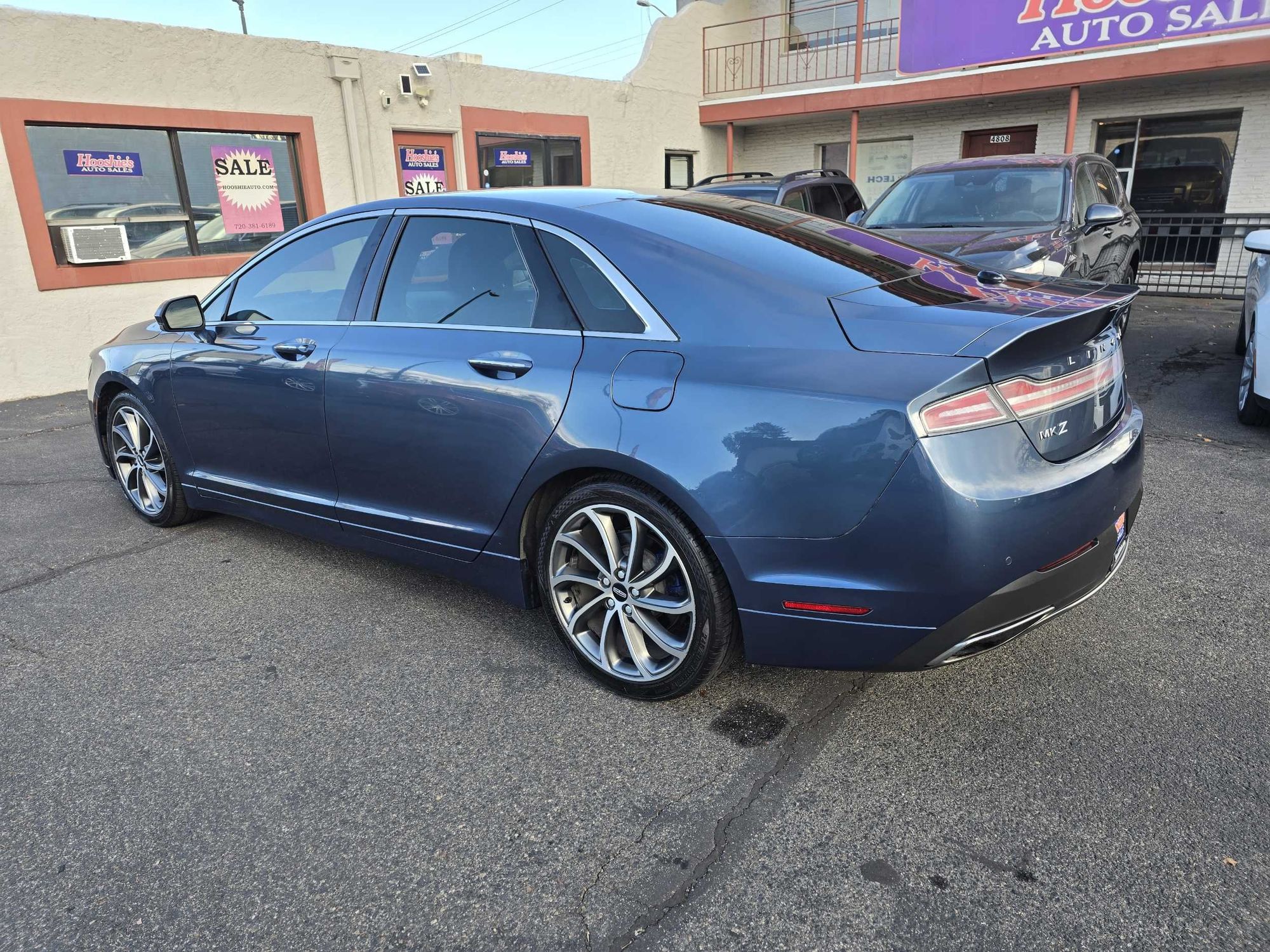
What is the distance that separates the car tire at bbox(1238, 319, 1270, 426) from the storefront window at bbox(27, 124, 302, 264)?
9.95 m

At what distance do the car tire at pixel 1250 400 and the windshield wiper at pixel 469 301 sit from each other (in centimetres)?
494

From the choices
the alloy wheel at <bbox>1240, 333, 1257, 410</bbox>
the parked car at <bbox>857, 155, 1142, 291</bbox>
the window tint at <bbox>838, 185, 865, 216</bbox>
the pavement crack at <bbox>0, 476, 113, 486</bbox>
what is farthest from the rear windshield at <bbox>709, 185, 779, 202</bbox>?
the pavement crack at <bbox>0, 476, 113, 486</bbox>

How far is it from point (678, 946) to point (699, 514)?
112 cm

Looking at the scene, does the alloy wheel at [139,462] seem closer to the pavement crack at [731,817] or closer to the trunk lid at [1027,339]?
the pavement crack at [731,817]

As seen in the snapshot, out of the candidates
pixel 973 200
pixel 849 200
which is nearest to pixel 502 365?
pixel 973 200

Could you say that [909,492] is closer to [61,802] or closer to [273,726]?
[273,726]

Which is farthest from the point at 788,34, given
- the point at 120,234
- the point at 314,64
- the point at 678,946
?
the point at 678,946

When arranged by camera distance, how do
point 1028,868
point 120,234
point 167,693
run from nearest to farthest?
point 1028,868 < point 167,693 < point 120,234

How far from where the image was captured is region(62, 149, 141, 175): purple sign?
9.09 m

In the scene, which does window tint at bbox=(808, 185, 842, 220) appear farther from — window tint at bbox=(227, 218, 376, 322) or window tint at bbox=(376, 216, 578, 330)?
window tint at bbox=(376, 216, 578, 330)

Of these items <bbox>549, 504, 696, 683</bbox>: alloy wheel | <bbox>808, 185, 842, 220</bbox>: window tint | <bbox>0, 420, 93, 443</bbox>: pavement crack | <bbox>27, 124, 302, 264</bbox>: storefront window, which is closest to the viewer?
<bbox>549, 504, 696, 683</bbox>: alloy wheel

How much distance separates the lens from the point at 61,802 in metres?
2.56

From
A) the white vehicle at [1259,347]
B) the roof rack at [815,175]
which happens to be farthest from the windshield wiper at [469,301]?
the roof rack at [815,175]

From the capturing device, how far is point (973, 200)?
740 centimetres
